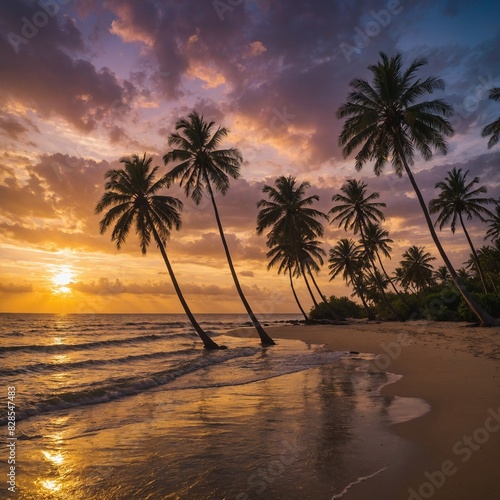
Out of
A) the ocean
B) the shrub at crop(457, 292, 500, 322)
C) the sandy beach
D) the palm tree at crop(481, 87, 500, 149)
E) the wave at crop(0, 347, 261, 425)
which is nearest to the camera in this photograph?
the sandy beach

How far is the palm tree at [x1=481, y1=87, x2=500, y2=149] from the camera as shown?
22142mm

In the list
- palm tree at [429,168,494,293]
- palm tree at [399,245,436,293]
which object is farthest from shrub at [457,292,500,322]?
palm tree at [399,245,436,293]

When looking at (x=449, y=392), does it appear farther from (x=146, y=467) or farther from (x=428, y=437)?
(x=146, y=467)

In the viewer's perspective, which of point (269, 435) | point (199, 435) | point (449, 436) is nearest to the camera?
point (449, 436)

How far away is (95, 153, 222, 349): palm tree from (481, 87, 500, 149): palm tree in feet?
67.7

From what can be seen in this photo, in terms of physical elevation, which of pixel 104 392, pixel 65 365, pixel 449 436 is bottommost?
pixel 449 436

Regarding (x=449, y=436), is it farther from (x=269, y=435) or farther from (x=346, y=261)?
(x=346, y=261)

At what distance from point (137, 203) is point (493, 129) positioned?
920 inches

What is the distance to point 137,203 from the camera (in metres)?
23.2

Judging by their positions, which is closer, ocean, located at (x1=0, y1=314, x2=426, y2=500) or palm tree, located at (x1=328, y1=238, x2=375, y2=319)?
ocean, located at (x1=0, y1=314, x2=426, y2=500)

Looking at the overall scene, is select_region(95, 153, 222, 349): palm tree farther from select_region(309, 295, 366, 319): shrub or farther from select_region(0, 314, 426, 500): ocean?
select_region(309, 295, 366, 319): shrub

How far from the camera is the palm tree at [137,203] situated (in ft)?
75.6

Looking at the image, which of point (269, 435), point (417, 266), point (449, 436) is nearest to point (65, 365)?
point (269, 435)

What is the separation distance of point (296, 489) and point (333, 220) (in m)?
37.0
